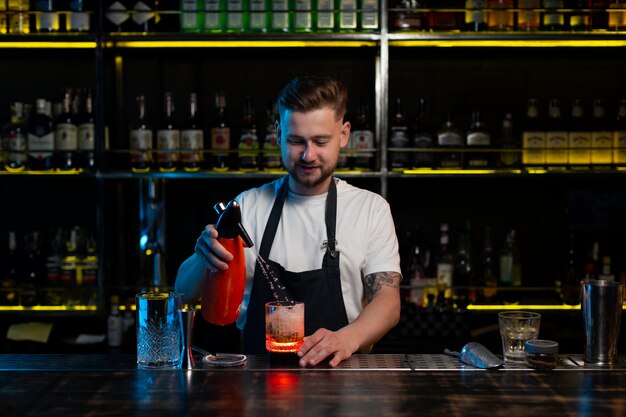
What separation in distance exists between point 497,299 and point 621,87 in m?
0.99

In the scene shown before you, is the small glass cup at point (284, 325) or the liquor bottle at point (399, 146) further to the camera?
the liquor bottle at point (399, 146)

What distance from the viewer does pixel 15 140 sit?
113 inches

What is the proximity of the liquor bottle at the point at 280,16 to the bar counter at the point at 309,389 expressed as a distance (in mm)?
1501

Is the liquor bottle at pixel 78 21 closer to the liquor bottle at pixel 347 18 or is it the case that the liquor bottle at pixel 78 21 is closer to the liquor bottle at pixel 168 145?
the liquor bottle at pixel 168 145

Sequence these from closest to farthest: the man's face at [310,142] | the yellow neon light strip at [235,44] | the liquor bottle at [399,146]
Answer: the man's face at [310,142], the yellow neon light strip at [235,44], the liquor bottle at [399,146]

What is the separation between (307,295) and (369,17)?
1.22 metres

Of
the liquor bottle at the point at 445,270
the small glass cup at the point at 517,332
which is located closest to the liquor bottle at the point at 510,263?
the liquor bottle at the point at 445,270

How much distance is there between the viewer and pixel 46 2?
9.44 feet

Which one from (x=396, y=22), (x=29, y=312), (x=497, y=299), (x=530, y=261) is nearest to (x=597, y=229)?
(x=530, y=261)

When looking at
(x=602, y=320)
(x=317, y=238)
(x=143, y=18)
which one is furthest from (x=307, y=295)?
(x=143, y=18)

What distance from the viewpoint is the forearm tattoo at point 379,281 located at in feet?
6.46

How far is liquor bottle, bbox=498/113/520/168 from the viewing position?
9.61 ft

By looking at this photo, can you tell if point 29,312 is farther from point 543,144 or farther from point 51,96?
point 543,144

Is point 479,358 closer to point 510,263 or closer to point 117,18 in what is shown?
point 510,263
